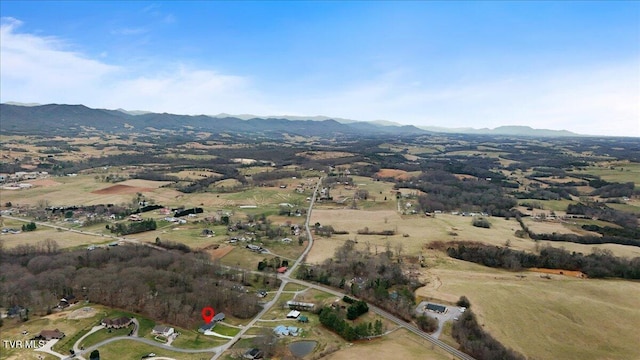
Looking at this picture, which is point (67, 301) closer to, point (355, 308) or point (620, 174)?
point (355, 308)

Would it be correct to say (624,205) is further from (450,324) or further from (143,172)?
(143,172)

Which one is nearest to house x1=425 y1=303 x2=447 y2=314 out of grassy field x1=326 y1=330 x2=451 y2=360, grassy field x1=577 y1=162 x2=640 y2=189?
grassy field x1=326 y1=330 x2=451 y2=360

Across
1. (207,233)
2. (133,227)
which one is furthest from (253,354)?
(133,227)

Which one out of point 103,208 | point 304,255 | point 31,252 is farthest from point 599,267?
point 103,208

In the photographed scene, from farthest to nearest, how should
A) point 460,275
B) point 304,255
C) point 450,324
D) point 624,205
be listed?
point 624,205 → point 304,255 → point 460,275 → point 450,324

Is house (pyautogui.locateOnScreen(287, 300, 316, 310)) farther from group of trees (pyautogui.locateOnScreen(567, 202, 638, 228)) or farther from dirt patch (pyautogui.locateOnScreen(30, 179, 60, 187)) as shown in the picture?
dirt patch (pyautogui.locateOnScreen(30, 179, 60, 187))

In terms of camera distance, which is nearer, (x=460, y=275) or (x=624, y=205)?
(x=460, y=275)
